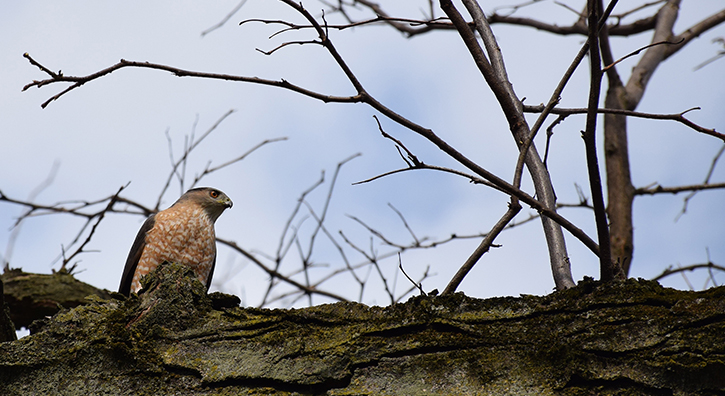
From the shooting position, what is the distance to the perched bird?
445 cm

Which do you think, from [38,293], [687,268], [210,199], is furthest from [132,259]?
[687,268]

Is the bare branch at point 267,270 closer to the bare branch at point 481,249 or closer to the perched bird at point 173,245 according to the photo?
the perched bird at point 173,245

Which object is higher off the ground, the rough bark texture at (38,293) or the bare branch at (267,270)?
the bare branch at (267,270)

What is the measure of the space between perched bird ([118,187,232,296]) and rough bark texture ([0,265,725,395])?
6.50 feet

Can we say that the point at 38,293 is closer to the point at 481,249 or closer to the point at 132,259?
the point at 132,259

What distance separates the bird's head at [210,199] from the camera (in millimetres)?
5202

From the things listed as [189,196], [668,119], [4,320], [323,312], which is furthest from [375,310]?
[189,196]

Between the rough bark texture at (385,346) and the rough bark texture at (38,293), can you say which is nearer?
the rough bark texture at (385,346)

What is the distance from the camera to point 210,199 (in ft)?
17.3

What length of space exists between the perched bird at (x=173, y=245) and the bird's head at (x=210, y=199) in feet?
0.84

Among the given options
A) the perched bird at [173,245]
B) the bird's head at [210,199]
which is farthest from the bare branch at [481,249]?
the bird's head at [210,199]

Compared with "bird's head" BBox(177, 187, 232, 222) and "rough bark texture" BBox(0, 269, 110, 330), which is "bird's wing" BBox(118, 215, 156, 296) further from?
"bird's head" BBox(177, 187, 232, 222)

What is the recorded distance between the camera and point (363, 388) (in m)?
2.08

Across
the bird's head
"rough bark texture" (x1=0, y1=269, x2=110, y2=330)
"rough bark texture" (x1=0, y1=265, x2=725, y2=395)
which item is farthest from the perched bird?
"rough bark texture" (x1=0, y1=265, x2=725, y2=395)
